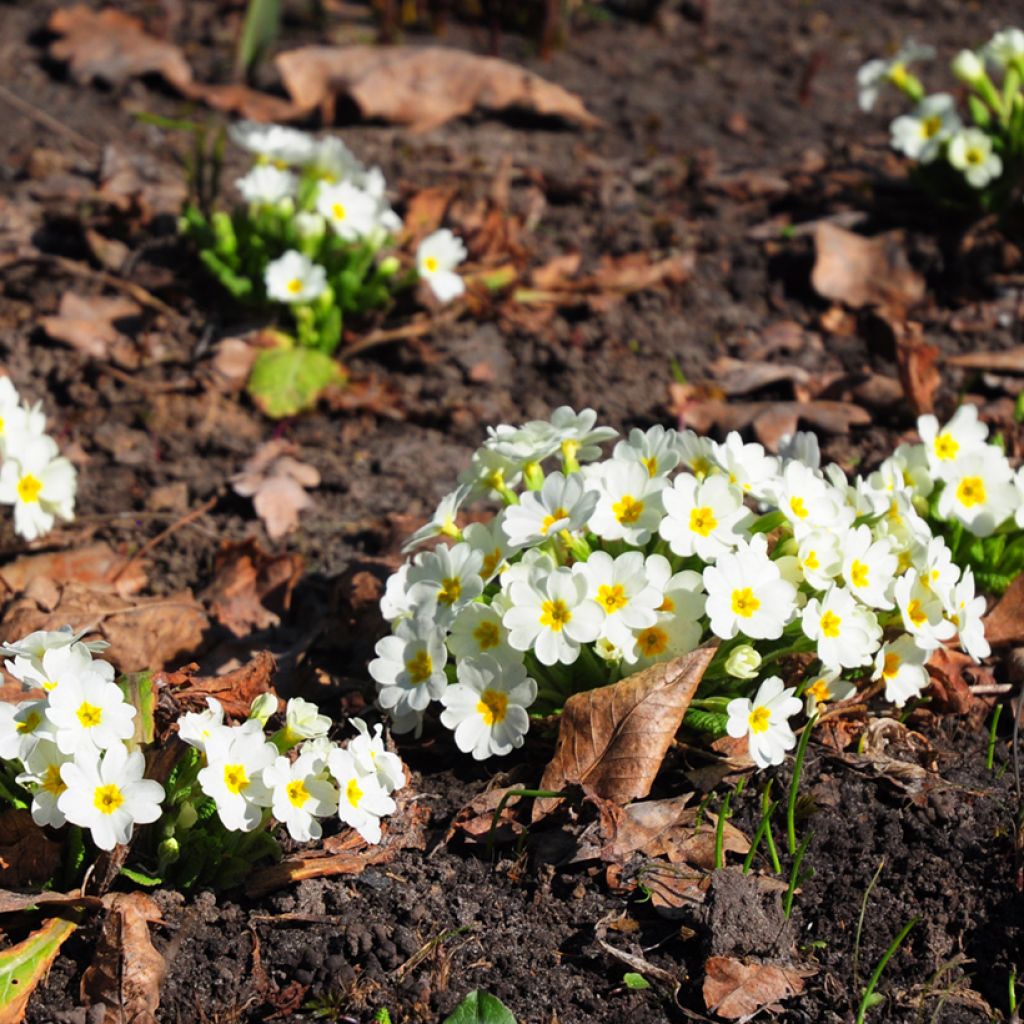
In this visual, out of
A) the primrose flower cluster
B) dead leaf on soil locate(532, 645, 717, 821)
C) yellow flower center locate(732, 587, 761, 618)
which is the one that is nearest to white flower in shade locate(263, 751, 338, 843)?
dead leaf on soil locate(532, 645, 717, 821)

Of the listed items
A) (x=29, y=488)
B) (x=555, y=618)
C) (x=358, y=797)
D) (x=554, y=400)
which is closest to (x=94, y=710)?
(x=358, y=797)

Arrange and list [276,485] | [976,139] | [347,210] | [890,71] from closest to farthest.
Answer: [276,485] → [347,210] → [976,139] → [890,71]

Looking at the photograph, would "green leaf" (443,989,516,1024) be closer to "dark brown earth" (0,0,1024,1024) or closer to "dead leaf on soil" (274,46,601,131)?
"dark brown earth" (0,0,1024,1024)

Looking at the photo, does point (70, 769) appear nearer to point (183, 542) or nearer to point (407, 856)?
point (407, 856)

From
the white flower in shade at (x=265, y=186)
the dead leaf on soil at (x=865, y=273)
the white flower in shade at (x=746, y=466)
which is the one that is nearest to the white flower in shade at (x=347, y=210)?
the white flower in shade at (x=265, y=186)

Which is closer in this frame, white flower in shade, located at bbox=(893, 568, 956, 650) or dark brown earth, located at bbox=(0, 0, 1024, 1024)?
dark brown earth, located at bbox=(0, 0, 1024, 1024)

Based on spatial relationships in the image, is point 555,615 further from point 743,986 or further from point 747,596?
point 743,986

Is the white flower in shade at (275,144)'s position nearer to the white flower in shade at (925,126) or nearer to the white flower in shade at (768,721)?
the white flower in shade at (925,126)
